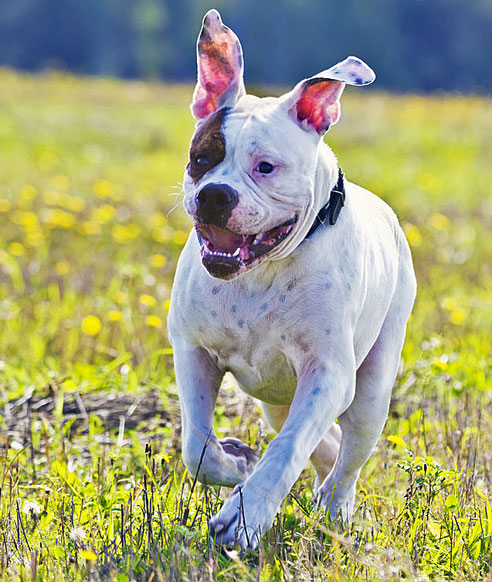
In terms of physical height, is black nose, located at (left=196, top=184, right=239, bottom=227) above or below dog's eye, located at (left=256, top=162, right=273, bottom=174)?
below

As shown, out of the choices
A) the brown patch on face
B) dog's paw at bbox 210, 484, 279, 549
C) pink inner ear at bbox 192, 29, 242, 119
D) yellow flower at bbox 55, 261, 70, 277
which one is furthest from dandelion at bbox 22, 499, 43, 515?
yellow flower at bbox 55, 261, 70, 277

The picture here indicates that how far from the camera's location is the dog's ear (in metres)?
3.24

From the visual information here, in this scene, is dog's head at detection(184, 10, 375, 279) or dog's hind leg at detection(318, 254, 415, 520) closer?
dog's head at detection(184, 10, 375, 279)

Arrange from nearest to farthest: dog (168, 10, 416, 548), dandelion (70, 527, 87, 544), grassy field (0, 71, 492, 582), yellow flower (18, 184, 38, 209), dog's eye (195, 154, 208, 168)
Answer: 1. dandelion (70, 527, 87, 544)
2. grassy field (0, 71, 492, 582)
3. dog (168, 10, 416, 548)
4. dog's eye (195, 154, 208, 168)
5. yellow flower (18, 184, 38, 209)

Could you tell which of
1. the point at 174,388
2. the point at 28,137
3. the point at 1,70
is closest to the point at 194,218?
the point at 174,388

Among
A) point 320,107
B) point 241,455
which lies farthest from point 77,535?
point 320,107

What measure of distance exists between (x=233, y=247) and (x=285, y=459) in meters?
0.67

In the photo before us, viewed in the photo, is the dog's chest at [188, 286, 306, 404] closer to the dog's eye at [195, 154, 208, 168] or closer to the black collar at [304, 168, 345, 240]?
the black collar at [304, 168, 345, 240]

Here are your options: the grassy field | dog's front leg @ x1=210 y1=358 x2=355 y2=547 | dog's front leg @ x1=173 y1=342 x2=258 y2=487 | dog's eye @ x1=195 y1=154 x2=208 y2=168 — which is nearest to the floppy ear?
dog's eye @ x1=195 y1=154 x2=208 y2=168

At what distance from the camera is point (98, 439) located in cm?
430

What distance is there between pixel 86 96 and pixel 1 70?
16.9 feet

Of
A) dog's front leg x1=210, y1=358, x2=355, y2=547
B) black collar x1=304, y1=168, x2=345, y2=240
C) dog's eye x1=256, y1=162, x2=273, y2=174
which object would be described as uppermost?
dog's eye x1=256, y1=162, x2=273, y2=174

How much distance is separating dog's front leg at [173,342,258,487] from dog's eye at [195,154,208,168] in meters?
0.64

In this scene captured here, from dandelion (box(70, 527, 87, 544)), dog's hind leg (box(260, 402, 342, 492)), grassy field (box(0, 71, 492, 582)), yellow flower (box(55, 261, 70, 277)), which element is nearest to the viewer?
dandelion (box(70, 527, 87, 544))
